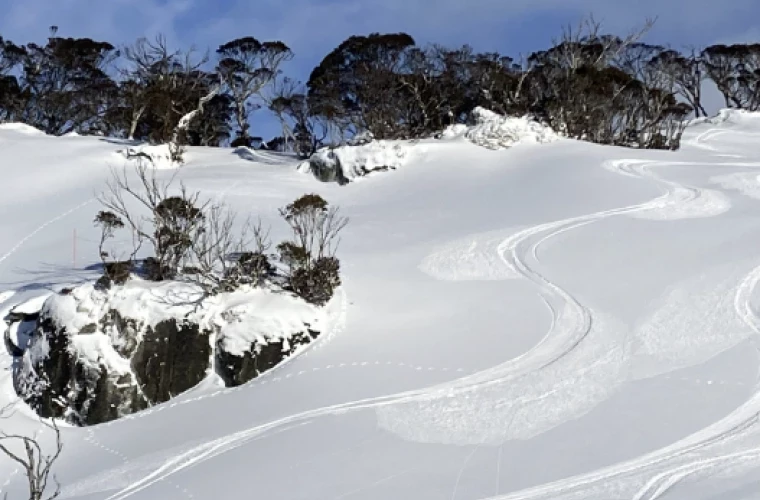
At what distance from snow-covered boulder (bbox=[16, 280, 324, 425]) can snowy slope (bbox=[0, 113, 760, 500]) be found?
1.04 ft

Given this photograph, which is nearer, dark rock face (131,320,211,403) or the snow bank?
dark rock face (131,320,211,403)

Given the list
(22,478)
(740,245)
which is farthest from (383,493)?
(740,245)

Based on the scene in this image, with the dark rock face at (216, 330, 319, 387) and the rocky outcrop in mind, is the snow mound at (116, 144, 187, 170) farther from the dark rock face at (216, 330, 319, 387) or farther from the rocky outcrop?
the dark rock face at (216, 330, 319, 387)

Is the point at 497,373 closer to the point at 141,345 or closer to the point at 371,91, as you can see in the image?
the point at 141,345

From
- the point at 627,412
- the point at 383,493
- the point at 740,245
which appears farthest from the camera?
the point at 740,245

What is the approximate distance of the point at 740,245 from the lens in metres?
11.5

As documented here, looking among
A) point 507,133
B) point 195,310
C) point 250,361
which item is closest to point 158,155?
point 507,133

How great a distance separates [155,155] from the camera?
845 inches

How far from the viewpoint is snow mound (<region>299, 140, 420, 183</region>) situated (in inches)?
766

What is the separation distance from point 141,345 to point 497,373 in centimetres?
481

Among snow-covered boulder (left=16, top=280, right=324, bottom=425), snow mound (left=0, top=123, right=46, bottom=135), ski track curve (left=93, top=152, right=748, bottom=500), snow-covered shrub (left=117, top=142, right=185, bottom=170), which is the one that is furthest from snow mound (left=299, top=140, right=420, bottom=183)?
snow mound (left=0, top=123, right=46, bottom=135)

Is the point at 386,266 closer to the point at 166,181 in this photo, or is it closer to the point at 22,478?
the point at 22,478

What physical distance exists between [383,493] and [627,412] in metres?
2.55

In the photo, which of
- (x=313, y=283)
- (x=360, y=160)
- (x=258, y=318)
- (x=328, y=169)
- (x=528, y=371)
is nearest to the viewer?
(x=528, y=371)
